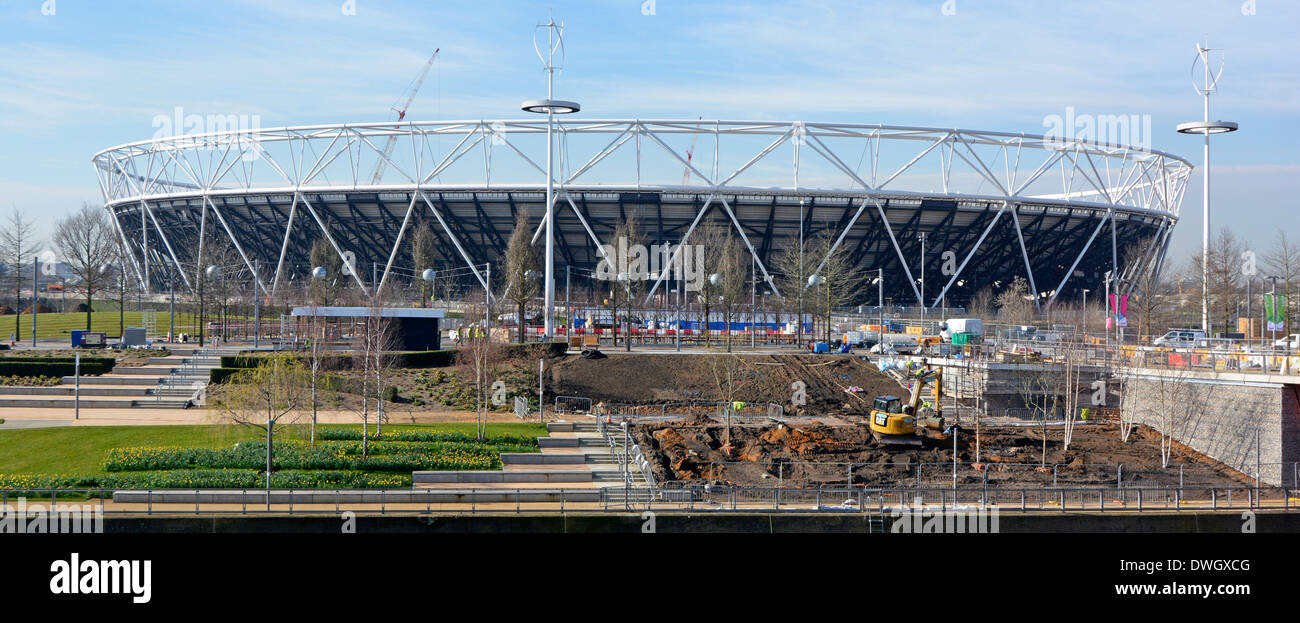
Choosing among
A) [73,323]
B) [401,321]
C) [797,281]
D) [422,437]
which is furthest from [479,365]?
[73,323]

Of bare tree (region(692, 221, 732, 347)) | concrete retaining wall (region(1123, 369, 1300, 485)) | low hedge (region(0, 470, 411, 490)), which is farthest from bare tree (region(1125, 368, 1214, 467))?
low hedge (region(0, 470, 411, 490))

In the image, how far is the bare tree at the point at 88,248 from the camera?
5166 cm

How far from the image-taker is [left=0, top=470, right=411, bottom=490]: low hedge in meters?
22.2

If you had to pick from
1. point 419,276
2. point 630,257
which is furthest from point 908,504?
point 419,276

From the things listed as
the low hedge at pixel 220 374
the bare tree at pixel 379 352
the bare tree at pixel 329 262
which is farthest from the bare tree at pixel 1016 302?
the low hedge at pixel 220 374

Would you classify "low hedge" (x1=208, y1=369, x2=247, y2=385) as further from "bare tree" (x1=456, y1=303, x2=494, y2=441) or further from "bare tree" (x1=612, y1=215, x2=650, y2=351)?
"bare tree" (x1=612, y1=215, x2=650, y2=351)

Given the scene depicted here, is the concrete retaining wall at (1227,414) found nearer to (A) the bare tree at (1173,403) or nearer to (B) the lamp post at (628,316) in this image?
(A) the bare tree at (1173,403)

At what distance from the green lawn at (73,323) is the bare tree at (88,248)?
971 millimetres

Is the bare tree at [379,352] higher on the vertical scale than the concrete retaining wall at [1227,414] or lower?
higher

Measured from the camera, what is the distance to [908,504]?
72.4 ft

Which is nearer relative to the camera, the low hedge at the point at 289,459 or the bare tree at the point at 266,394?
the low hedge at the point at 289,459

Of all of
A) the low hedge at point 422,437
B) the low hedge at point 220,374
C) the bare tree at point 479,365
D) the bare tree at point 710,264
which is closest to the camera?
the low hedge at point 422,437

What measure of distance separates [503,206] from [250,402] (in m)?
40.5

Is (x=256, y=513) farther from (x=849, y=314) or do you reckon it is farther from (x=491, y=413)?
(x=849, y=314)
